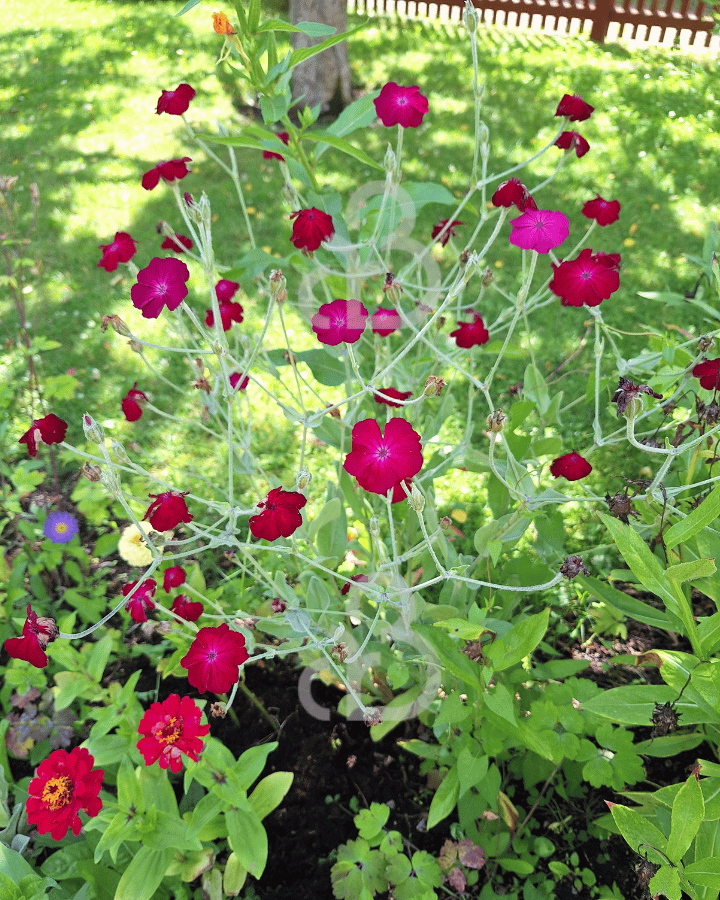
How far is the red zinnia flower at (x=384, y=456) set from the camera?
1.21 m

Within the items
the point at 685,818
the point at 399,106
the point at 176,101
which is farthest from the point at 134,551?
the point at 685,818

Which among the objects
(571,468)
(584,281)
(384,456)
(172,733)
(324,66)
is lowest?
(172,733)

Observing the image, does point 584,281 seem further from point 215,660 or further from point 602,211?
point 215,660

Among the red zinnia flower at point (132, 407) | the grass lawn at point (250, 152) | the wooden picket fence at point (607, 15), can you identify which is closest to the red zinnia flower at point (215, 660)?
the red zinnia flower at point (132, 407)

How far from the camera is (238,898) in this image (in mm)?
1750

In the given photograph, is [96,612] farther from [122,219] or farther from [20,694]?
[122,219]

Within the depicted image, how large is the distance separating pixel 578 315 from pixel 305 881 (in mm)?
2717

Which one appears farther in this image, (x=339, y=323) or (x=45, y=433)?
(x=45, y=433)

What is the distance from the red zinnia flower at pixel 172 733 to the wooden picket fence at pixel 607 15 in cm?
605

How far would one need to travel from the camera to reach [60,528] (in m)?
2.28

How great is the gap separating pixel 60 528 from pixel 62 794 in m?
1.07

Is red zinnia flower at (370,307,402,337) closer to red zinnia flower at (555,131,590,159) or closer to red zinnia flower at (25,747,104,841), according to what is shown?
red zinnia flower at (555,131,590,159)

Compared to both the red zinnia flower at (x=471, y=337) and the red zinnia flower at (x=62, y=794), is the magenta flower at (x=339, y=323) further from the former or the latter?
the red zinnia flower at (x=62, y=794)

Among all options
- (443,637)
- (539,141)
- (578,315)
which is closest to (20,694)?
(443,637)
